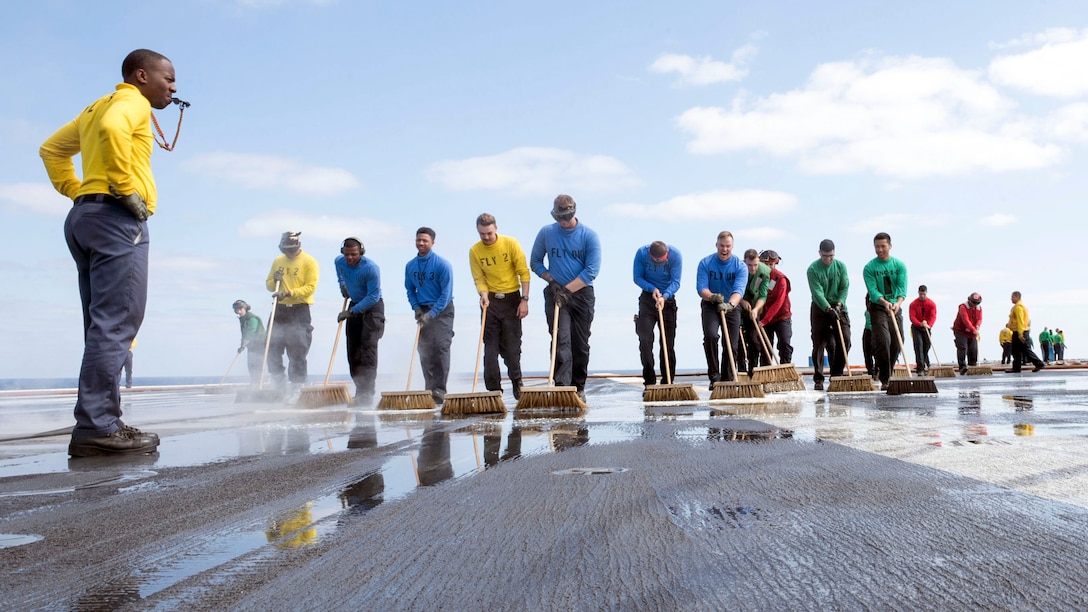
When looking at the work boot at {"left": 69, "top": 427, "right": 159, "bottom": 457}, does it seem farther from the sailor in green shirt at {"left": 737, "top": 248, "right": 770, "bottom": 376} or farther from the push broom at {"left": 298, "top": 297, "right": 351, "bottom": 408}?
the sailor in green shirt at {"left": 737, "top": 248, "right": 770, "bottom": 376}

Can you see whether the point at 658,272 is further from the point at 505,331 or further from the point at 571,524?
the point at 571,524

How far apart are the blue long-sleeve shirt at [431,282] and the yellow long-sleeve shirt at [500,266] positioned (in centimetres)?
68

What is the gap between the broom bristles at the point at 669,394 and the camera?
823cm

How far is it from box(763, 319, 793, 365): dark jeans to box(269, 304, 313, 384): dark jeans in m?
7.03

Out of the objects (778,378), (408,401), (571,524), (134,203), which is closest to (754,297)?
(778,378)

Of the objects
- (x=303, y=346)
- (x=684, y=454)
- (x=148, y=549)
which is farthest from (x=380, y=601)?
(x=303, y=346)

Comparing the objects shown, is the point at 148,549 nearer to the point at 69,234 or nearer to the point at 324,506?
the point at 324,506

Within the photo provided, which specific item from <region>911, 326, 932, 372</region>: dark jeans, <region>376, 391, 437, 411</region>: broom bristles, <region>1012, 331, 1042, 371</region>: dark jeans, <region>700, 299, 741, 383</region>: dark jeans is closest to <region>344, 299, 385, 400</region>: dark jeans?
<region>376, 391, 437, 411</region>: broom bristles

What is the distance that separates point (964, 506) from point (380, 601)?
1591mm

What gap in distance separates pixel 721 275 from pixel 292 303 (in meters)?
5.82

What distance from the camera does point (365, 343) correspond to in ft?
34.9

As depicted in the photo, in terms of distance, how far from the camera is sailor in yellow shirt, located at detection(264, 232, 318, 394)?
11.1 m

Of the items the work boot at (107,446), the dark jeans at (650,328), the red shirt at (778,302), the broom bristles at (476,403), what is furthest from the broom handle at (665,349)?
the work boot at (107,446)

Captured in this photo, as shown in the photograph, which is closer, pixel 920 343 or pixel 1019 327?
pixel 920 343
